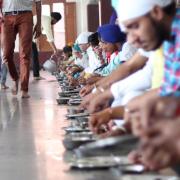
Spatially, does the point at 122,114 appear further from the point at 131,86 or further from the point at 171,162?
the point at 171,162

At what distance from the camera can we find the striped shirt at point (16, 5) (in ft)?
23.8

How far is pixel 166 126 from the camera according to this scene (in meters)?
1.61

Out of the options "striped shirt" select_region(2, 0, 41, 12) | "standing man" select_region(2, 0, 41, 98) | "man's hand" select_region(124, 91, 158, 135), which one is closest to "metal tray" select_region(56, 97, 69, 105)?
"standing man" select_region(2, 0, 41, 98)

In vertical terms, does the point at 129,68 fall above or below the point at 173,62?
below

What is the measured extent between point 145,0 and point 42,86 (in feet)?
22.7

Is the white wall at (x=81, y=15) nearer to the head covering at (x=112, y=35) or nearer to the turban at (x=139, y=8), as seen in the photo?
the head covering at (x=112, y=35)

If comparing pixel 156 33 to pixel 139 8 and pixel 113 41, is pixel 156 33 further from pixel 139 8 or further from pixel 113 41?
pixel 113 41

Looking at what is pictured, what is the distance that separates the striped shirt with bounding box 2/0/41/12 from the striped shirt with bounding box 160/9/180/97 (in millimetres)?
4780

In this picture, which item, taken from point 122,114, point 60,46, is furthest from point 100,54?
point 60,46

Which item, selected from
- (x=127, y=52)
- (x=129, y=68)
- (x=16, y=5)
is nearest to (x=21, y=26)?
(x=16, y=5)

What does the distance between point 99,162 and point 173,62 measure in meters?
0.78

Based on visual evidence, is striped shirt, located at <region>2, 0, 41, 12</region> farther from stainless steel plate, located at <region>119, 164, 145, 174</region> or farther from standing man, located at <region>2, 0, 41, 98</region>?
stainless steel plate, located at <region>119, 164, 145, 174</region>

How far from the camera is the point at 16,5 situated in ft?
23.8

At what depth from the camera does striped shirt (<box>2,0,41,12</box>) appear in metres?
7.24
